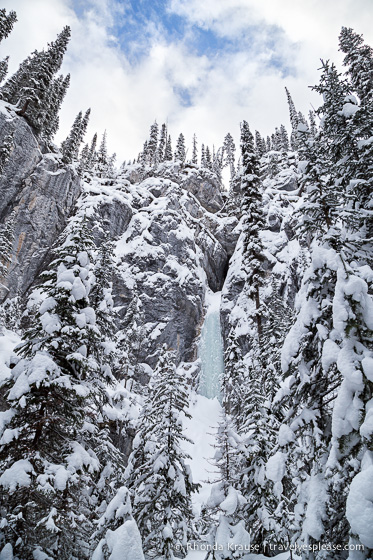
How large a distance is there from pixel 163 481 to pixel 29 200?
44.1 meters

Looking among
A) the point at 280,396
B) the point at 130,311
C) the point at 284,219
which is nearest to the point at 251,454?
the point at 280,396

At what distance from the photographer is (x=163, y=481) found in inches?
416

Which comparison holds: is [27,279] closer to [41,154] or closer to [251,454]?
[41,154]

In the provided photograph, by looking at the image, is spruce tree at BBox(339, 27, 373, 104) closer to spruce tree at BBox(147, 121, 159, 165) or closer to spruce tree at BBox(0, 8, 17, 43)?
spruce tree at BBox(0, 8, 17, 43)

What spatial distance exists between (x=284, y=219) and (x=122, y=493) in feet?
162

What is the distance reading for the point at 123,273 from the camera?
4838cm

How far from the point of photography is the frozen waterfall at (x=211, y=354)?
143ft

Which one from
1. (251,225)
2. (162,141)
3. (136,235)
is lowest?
(251,225)

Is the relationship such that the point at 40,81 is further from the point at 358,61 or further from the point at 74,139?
the point at 358,61

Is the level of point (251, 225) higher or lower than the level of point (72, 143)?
lower

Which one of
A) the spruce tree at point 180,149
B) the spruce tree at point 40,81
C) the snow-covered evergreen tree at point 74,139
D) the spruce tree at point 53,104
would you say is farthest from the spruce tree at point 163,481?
the spruce tree at point 180,149

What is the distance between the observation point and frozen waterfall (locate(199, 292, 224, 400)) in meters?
43.5

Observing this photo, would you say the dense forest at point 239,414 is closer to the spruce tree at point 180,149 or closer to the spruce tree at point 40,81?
the spruce tree at point 40,81

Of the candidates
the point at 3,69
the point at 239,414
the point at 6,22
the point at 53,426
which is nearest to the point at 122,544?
the point at 53,426
